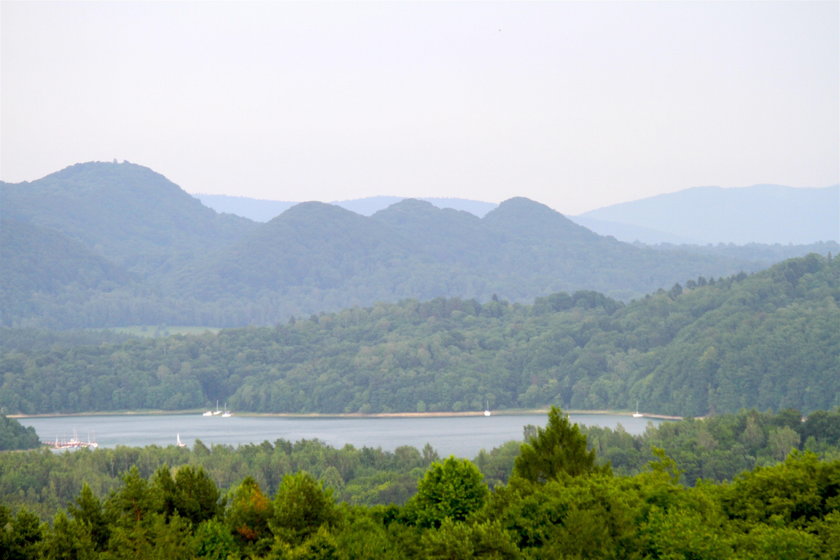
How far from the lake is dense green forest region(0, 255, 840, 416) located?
4949mm

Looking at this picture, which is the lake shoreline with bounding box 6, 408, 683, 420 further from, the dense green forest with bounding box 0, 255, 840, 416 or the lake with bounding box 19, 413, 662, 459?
the lake with bounding box 19, 413, 662, 459

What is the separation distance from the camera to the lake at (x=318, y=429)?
11606cm

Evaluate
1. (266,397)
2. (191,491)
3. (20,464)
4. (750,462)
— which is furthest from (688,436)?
(266,397)

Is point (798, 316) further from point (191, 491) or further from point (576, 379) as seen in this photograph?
point (191, 491)

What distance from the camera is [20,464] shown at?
79250mm

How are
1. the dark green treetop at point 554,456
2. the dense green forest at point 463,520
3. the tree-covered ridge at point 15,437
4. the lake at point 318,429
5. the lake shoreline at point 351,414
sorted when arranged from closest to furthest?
the dense green forest at point 463,520
the dark green treetop at point 554,456
the tree-covered ridge at point 15,437
the lake at point 318,429
the lake shoreline at point 351,414

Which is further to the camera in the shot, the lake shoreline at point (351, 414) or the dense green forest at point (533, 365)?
the lake shoreline at point (351, 414)

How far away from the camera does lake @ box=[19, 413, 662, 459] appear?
4569 inches

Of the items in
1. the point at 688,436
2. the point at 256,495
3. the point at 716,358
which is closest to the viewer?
the point at 256,495

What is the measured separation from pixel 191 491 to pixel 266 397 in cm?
13875

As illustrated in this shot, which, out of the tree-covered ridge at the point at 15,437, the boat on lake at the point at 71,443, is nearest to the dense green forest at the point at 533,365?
the boat on lake at the point at 71,443

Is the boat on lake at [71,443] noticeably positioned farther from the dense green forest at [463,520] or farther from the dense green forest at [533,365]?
the dense green forest at [463,520]

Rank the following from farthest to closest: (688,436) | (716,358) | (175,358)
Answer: (175,358) → (716,358) → (688,436)

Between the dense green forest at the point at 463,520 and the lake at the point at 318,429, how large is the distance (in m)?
69.6
